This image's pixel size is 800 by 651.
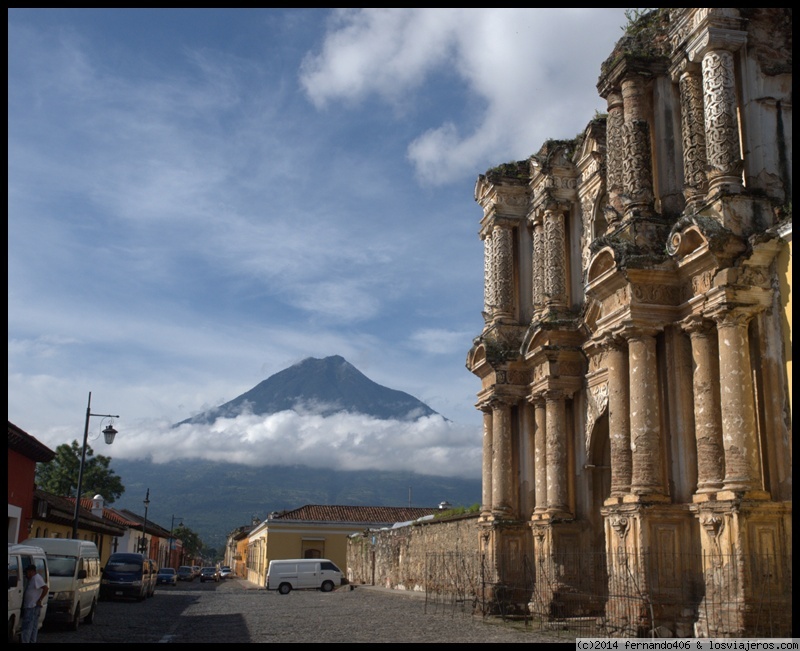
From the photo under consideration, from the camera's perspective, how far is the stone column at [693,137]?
559 inches

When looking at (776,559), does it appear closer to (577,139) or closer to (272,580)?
(577,139)

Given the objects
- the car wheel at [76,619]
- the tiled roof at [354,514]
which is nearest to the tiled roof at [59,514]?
the car wheel at [76,619]

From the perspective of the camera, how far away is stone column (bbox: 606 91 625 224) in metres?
16.0

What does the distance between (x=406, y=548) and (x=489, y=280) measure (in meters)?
14.5

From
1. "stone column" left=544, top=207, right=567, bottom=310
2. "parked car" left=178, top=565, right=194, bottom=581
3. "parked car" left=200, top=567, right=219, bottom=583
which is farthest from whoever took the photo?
"parked car" left=200, top=567, right=219, bottom=583

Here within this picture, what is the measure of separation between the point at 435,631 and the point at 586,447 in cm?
528

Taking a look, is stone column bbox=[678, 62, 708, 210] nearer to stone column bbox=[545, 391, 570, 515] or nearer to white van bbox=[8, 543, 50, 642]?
stone column bbox=[545, 391, 570, 515]

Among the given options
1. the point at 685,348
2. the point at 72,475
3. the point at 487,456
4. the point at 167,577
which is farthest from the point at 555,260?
the point at 72,475

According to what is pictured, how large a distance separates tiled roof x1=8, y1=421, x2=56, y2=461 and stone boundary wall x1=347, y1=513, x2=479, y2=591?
1161 cm

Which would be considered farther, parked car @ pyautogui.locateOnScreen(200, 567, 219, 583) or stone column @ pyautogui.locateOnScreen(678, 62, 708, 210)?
parked car @ pyautogui.locateOnScreen(200, 567, 219, 583)

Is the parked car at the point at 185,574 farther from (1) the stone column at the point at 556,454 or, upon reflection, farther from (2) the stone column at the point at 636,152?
(2) the stone column at the point at 636,152

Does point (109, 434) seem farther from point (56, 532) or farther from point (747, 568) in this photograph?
point (747, 568)

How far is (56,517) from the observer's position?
27.7 meters

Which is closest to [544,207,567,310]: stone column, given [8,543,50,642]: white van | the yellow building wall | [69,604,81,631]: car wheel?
[69,604,81,631]: car wheel
